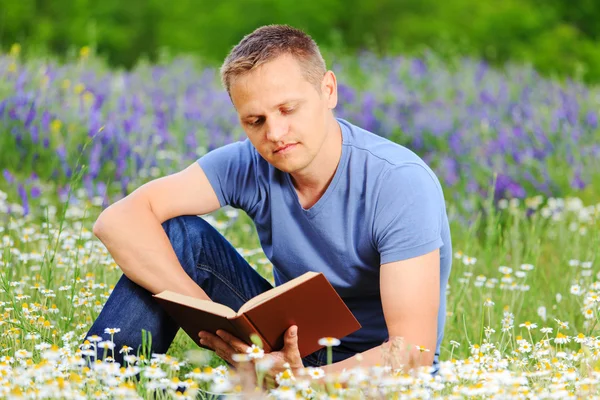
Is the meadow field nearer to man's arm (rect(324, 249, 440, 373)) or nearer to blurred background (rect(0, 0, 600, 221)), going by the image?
blurred background (rect(0, 0, 600, 221))

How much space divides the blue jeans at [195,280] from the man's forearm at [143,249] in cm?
5

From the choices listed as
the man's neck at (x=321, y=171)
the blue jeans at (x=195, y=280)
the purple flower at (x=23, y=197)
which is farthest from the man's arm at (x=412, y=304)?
the purple flower at (x=23, y=197)

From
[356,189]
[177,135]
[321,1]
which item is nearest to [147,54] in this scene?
[321,1]

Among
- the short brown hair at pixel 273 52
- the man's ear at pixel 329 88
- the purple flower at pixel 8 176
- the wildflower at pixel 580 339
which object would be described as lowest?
the wildflower at pixel 580 339

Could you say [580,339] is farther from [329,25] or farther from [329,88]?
[329,25]

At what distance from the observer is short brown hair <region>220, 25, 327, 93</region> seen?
2.69 m

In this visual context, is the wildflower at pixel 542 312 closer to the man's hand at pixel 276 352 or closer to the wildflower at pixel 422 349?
the wildflower at pixel 422 349

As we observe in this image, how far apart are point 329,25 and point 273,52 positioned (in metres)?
13.6

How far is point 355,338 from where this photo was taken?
9.96ft

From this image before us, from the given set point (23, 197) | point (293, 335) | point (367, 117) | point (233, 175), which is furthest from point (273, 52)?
point (367, 117)

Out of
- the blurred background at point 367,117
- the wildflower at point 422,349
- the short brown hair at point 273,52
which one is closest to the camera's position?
the wildflower at point 422,349

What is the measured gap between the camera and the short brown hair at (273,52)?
2.69m

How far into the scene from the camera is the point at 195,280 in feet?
10.1

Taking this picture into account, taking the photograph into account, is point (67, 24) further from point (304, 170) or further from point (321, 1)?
point (304, 170)
